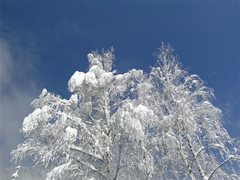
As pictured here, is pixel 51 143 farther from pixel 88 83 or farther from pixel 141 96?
pixel 141 96

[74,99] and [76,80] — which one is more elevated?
[76,80]

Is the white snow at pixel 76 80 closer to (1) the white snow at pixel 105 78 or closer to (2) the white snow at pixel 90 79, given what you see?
(2) the white snow at pixel 90 79

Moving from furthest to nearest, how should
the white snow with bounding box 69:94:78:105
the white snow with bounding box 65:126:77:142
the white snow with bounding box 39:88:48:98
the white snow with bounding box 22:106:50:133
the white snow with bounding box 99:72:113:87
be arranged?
1. the white snow with bounding box 99:72:113:87
2. the white snow with bounding box 39:88:48:98
3. the white snow with bounding box 69:94:78:105
4. the white snow with bounding box 22:106:50:133
5. the white snow with bounding box 65:126:77:142

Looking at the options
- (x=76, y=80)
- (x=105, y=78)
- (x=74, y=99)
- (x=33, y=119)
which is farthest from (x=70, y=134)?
(x=105, y=78)

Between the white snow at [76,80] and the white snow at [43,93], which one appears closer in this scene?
the white snow at [76,80]

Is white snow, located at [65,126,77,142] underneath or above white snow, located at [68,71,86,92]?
underneath

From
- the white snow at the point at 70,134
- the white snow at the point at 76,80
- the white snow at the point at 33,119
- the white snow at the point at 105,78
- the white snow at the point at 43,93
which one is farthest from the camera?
the white snow at the point at 105,78

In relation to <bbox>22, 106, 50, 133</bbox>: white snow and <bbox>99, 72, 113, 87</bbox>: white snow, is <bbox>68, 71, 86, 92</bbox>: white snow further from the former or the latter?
<bbox>22, 106, 50, 133</bbox>: white snow

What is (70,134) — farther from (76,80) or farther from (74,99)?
(76,80)

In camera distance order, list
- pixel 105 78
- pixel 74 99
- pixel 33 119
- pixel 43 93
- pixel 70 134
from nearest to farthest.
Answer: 1. pixel 70 134
2. pixel 33 119
3. pixel 74 99
4. pixel 43 93
5. pixel 105 78

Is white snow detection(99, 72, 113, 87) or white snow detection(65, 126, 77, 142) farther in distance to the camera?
white snow detection(99, 72, 113, 87)

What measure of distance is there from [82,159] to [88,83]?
3266 mm


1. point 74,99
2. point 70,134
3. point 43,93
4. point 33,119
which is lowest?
point 70,134

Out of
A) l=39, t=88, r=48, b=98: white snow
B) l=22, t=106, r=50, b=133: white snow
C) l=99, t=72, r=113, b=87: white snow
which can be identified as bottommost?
l=22, t=106, r=50, b=133: white snow
